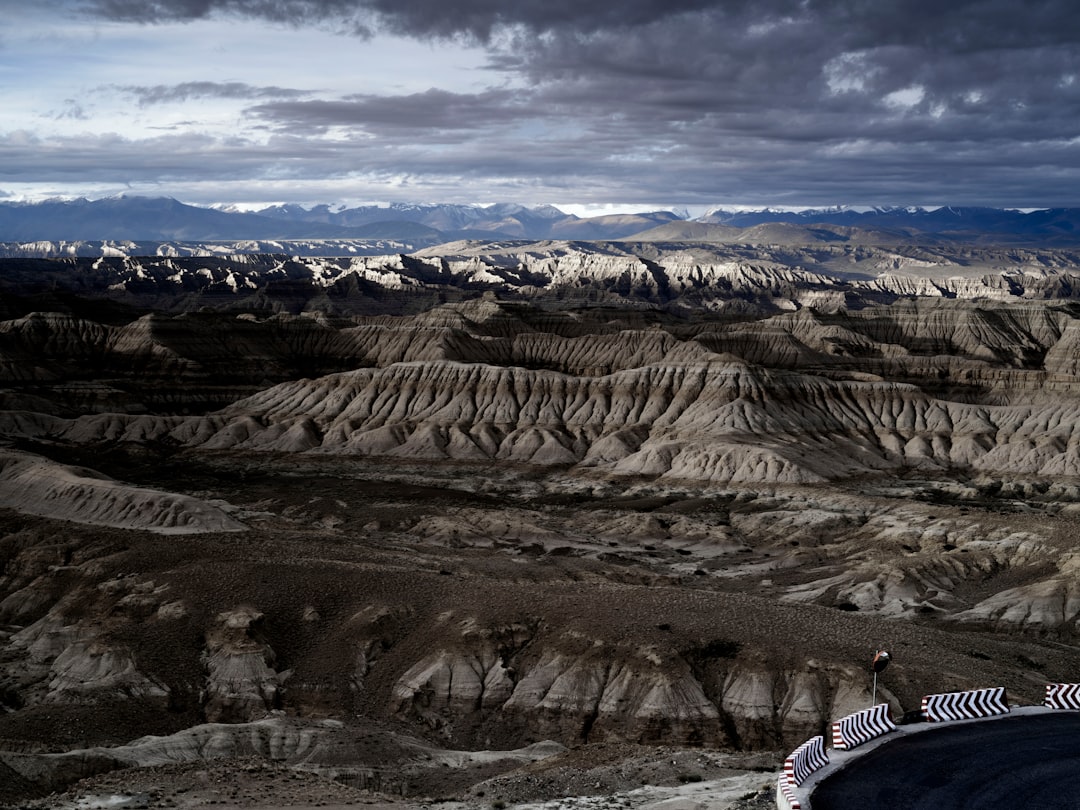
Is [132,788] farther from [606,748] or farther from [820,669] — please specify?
[820,669]

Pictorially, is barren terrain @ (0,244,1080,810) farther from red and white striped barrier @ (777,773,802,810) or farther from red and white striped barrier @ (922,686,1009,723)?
red and white striped barrier @ (922,686,1009,723)

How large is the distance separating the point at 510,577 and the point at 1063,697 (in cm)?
3474

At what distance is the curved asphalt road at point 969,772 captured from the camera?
96.1ft

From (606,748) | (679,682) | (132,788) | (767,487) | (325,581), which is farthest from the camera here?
(767,487)

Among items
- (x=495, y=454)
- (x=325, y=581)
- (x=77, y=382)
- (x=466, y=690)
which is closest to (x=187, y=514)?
(x=325, y=581)

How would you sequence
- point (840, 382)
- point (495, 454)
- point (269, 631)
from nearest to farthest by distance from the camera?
point (269, 631), point (495, 454), point (840, 382)

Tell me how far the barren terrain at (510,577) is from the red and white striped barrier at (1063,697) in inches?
304

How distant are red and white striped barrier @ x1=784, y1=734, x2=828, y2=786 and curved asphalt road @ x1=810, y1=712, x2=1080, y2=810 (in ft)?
1.75

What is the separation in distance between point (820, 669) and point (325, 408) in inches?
3866

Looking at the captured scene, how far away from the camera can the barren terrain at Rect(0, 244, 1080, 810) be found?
4297cm

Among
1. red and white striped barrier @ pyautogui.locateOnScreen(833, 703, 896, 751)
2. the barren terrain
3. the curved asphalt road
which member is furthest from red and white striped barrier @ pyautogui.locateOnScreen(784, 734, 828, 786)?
the barren terrain

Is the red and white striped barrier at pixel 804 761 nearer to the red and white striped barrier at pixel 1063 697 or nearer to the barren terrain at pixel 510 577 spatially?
the barren terrain at pixel 510 577

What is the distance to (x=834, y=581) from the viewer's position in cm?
7456

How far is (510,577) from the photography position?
2640 inches
